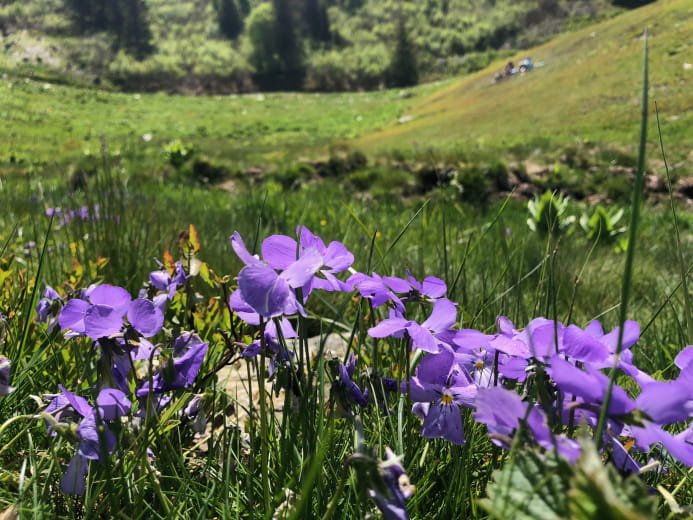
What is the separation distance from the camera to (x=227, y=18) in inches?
2207

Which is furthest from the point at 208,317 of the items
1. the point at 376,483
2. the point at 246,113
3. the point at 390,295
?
the point at 246,113

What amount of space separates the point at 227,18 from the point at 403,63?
22.8m

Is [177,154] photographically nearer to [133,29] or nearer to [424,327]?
[424,327]

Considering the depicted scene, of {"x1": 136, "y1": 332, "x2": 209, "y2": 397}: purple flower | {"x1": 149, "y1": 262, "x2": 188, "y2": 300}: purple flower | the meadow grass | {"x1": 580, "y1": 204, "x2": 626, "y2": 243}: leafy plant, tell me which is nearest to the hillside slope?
{"x1": 580, "y1": 204, "x2": 626, "y2": 243}: leafy plant

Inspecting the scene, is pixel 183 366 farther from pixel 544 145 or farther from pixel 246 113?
pixel 246 113

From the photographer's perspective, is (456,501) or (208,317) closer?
(456,501)

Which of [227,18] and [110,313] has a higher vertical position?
[227,18]

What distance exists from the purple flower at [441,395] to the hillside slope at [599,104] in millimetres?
7416

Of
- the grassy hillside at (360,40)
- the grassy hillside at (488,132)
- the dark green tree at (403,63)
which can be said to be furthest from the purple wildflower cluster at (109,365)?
the dark green tree at (403,63)

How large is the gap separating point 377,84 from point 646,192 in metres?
46.2

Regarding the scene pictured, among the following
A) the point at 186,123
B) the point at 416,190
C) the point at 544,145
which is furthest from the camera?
the point at 186,123

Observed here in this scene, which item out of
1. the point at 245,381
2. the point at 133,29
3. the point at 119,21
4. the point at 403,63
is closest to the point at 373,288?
the point at 245,381

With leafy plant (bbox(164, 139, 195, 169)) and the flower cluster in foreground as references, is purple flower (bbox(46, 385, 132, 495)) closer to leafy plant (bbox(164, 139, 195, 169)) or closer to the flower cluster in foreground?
the flower cluster in foreground

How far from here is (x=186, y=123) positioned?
86.3 feet
